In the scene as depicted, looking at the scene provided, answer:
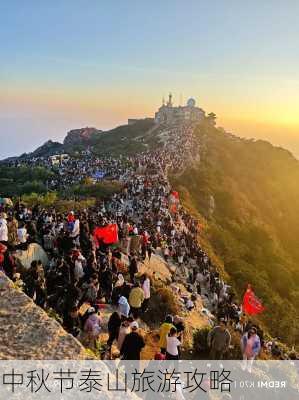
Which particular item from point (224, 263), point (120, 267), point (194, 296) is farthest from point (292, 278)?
point (120, 267)

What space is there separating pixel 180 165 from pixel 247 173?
37270 millimetres

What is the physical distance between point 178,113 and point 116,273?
11337cm

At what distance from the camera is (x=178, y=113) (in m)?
127

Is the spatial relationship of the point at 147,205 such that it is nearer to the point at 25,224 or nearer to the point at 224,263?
the point at 224,263

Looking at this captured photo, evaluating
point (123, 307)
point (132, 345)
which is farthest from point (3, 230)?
point (132, 345)

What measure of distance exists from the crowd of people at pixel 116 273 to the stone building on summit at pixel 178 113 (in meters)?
86.3

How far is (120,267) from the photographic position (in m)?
18.6

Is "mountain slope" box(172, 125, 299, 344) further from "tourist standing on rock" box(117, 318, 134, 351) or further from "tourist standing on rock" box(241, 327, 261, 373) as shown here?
"tourist standing on rock" box(117, 318, 134, 351)

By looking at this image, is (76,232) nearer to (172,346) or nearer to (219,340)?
(219,340)

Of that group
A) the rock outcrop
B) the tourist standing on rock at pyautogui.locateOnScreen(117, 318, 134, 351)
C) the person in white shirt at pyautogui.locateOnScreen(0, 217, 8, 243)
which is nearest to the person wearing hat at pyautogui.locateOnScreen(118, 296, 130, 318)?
the tourist standing on rock at pyautogui.locateOnScreen(117, 318, 134, 351)

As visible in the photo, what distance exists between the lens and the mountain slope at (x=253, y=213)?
46.3 m

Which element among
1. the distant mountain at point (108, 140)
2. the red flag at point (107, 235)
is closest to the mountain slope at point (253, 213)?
the distant mountain at point (108, 140)

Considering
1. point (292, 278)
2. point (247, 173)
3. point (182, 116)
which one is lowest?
point (292, 278)

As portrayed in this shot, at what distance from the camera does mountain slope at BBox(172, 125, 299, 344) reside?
46344 mm
